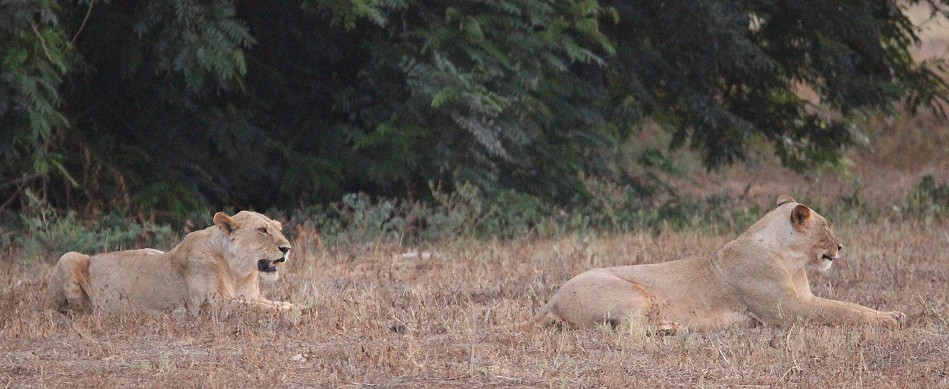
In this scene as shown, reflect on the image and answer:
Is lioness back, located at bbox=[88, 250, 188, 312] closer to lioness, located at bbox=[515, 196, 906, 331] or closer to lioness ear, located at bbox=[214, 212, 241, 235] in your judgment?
lioness ear, located at bbox=[214, 212, 241, 235]

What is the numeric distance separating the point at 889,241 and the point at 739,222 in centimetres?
204

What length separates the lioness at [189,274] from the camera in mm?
8812

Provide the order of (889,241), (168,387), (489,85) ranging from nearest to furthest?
(168,387) → (889,241) → (489,85)

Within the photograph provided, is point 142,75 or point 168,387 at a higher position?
point 142,75

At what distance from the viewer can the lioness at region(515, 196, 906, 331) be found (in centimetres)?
802

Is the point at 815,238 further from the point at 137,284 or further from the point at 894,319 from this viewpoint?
the point at 137,284

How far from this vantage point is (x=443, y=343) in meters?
7.60

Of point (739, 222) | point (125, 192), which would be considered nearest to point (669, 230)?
point (739, 222)

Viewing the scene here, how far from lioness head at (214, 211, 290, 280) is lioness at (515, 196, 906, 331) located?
1.76 m

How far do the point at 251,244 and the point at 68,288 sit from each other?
3.89 ft

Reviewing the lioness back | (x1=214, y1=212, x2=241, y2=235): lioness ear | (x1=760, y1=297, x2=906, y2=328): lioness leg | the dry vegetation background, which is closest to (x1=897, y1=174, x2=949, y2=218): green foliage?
the dry vegetation background

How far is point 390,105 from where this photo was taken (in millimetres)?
13258

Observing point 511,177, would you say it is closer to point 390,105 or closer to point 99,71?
point 390,105

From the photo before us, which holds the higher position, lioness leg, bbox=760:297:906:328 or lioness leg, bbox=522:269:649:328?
lioness leg, bbox=760:297:906:328
